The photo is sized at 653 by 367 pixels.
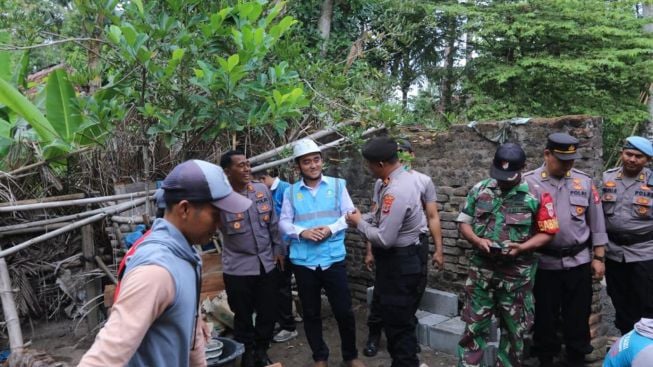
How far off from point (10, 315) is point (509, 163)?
4255 millimetres

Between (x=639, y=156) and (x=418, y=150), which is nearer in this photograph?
(x=639, y=156)

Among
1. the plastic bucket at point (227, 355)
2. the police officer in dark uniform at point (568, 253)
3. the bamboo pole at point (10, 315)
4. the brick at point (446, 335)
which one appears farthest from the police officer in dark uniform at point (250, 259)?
the police officer in dark uniform at point (568, 253)

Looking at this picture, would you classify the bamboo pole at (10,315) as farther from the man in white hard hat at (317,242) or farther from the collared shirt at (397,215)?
the collared shirt at (397,215)

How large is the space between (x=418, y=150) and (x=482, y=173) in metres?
0.84

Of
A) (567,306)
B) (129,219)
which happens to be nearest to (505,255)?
(567,306)

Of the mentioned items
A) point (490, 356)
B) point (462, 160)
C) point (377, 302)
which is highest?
point (462, 160)

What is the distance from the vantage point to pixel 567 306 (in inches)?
168

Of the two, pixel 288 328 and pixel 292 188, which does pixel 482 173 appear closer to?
pixel 292 188

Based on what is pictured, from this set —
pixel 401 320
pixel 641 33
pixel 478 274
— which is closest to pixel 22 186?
pixel 401 320

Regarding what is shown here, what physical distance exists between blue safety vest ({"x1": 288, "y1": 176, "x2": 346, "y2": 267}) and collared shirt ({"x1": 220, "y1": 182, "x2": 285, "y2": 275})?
245 mm

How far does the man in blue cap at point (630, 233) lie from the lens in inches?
169

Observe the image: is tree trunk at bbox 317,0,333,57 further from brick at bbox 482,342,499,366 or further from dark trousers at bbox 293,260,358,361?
brick at bbox 482,342,499,366

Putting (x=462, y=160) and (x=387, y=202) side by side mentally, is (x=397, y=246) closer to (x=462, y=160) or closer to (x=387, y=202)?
(x=387, y=202)

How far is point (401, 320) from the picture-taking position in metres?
3.97
